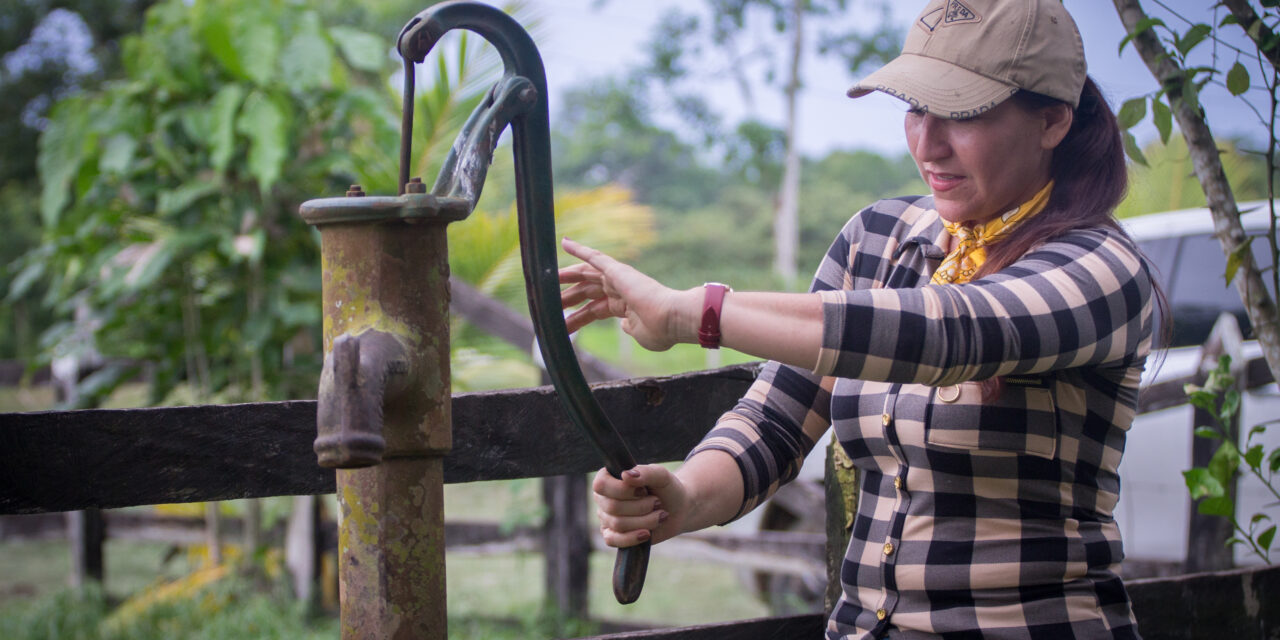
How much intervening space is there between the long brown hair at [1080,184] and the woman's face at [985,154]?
0.02 m

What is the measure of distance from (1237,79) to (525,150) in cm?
123

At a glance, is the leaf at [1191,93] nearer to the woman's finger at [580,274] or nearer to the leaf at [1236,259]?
the leaf at [1236,259]

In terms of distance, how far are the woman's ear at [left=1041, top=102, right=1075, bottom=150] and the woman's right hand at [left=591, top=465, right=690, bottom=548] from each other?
608 millimetres

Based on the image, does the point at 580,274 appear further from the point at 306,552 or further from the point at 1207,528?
the point at 306,552

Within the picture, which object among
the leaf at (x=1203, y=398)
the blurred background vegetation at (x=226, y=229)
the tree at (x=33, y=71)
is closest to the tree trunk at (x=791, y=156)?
the tree at (x=33, y=71)

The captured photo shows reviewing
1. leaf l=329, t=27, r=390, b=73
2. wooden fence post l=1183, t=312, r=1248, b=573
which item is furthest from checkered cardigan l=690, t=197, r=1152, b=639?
leaf l=329, t=27, r=390, b=73

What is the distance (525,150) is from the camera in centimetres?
95

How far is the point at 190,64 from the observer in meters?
3.92

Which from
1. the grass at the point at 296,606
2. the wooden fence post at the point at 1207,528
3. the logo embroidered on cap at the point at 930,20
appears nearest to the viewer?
the logo embroidered on cap at the point at 930,20

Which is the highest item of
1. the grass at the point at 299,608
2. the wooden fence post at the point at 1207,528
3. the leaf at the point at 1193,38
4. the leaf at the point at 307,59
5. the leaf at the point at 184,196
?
the leaf at the point at 307,59

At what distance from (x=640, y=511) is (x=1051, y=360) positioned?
18.4 inches

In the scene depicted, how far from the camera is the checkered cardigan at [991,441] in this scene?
989 mm

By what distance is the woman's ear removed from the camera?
3.91 ft

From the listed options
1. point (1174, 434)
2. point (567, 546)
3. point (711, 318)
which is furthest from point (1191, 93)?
point (1174, 434)
